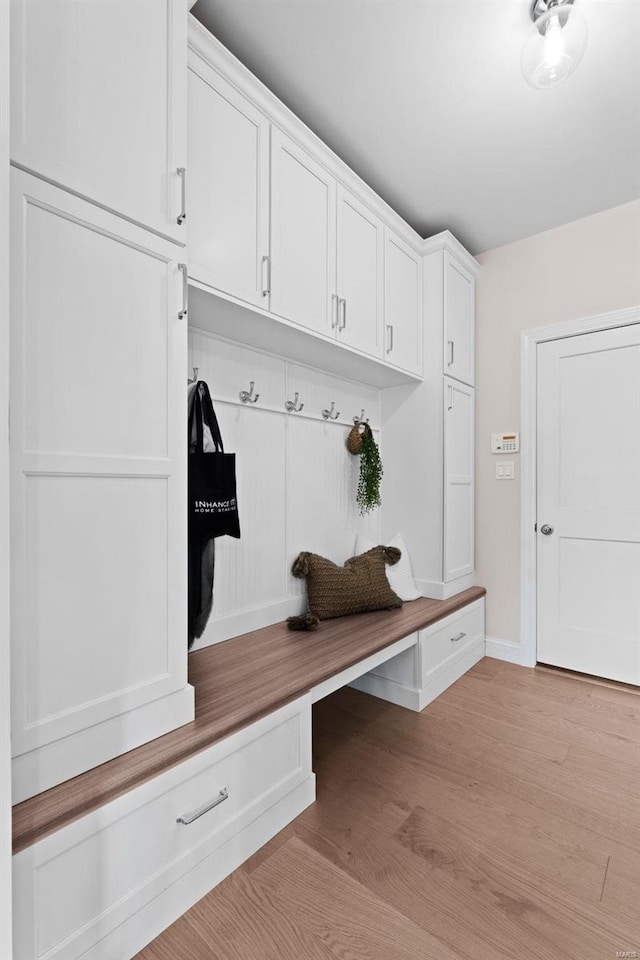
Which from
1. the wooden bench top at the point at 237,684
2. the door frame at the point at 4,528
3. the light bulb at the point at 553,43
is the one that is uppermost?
the light bulb at the point at 553,43

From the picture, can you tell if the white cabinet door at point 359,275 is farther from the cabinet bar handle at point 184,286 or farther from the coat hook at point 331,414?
the cabinet bar handle at point 184,286

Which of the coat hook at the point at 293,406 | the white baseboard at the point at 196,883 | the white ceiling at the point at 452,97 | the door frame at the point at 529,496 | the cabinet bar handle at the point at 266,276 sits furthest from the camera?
the door frame at the point at 529,496

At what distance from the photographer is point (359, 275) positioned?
2.24 meters

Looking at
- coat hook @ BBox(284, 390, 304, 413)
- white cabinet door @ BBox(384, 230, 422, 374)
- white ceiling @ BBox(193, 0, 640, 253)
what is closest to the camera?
white ceiling @ BBox(193, 0, 640, 253)

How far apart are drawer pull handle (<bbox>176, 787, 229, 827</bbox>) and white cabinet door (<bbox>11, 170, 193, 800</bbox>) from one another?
8.7 inches

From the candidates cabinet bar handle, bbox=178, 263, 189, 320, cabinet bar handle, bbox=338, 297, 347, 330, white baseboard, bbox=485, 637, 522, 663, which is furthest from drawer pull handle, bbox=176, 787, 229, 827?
white baseboard, bbox=485, 637, 522, 663

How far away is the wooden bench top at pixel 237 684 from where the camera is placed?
1.00 m

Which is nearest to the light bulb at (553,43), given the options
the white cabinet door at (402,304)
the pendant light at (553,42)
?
the pendant light at (553,42)

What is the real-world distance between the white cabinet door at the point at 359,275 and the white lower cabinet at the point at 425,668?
1.46 meters

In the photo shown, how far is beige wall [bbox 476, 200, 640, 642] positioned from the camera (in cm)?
264

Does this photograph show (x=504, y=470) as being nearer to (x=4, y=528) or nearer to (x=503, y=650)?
(x=503, y=650)

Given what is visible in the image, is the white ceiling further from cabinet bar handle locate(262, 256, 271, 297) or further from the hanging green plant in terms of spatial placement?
the hanging green plant

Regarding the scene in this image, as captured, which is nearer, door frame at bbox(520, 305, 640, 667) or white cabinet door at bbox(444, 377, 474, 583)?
white cabinet door at bbox(444, 377, 474, 583)

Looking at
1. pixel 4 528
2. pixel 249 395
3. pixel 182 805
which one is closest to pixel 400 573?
pixel 249 395
